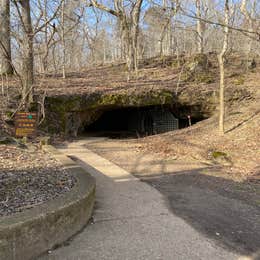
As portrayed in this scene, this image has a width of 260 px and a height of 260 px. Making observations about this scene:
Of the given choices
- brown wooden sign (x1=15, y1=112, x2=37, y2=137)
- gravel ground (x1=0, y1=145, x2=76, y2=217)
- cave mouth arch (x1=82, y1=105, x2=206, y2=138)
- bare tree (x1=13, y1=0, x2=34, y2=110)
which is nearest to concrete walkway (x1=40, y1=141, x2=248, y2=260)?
gravel ground (x1=0, y1=145, x2=76, y2=217)

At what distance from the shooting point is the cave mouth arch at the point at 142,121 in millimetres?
14855

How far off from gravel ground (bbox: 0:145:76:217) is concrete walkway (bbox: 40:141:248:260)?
695 millimetres

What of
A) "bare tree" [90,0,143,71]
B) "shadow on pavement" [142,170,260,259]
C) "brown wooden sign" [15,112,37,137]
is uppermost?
"bare tree" [90,0,143,71]

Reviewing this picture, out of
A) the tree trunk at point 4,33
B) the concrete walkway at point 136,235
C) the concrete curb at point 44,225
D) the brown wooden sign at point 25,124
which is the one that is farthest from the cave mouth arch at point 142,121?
the concrete curb at point 44,225

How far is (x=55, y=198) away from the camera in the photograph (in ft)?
10.7

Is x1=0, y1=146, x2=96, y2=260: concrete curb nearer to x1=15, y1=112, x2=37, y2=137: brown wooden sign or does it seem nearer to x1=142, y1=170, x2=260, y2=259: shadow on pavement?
x1=142, y1=170, x2=260, y2=259: shadow on pavement

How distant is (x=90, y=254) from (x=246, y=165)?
19.3ft

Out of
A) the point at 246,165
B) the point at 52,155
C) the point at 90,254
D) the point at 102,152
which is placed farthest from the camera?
the point at 102,152

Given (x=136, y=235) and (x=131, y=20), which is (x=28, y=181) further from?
(x=131, y=20)

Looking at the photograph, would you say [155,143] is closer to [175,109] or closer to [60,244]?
[175,109]

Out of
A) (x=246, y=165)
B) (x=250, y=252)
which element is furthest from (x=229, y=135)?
(x=250, y=252)

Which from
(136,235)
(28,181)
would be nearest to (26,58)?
(28,181)

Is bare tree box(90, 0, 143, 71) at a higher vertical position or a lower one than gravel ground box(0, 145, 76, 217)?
higher

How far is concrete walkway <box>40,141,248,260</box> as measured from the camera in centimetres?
278
